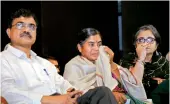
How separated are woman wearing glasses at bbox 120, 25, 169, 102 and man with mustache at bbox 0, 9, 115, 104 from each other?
68cm

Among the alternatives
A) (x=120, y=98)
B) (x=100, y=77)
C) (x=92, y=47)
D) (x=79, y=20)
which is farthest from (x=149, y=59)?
(x=79, y=20)

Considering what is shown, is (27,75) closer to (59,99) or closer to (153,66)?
(59,99)

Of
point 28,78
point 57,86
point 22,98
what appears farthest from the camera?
point 57,86

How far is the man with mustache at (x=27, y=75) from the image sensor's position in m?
1.83

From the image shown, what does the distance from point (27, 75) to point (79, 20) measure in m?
1.75

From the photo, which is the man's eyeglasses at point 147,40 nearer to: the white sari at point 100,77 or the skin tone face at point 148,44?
the skin tone face at point 148,44

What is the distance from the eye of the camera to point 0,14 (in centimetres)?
309

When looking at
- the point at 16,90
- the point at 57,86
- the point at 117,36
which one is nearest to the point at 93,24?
the point at 117,36

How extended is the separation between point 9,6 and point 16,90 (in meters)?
1.55

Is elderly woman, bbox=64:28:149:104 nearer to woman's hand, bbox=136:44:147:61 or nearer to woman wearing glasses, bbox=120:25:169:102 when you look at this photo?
woman's hand, bbox=136:44:147:61

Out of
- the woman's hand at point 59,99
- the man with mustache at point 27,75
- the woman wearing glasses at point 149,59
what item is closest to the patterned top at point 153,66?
the woman wearing glasses at point 149,59

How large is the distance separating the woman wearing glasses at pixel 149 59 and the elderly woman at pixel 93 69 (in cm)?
30

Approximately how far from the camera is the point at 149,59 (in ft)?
8.68

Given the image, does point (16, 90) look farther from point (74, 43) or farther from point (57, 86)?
point (74, 43)
